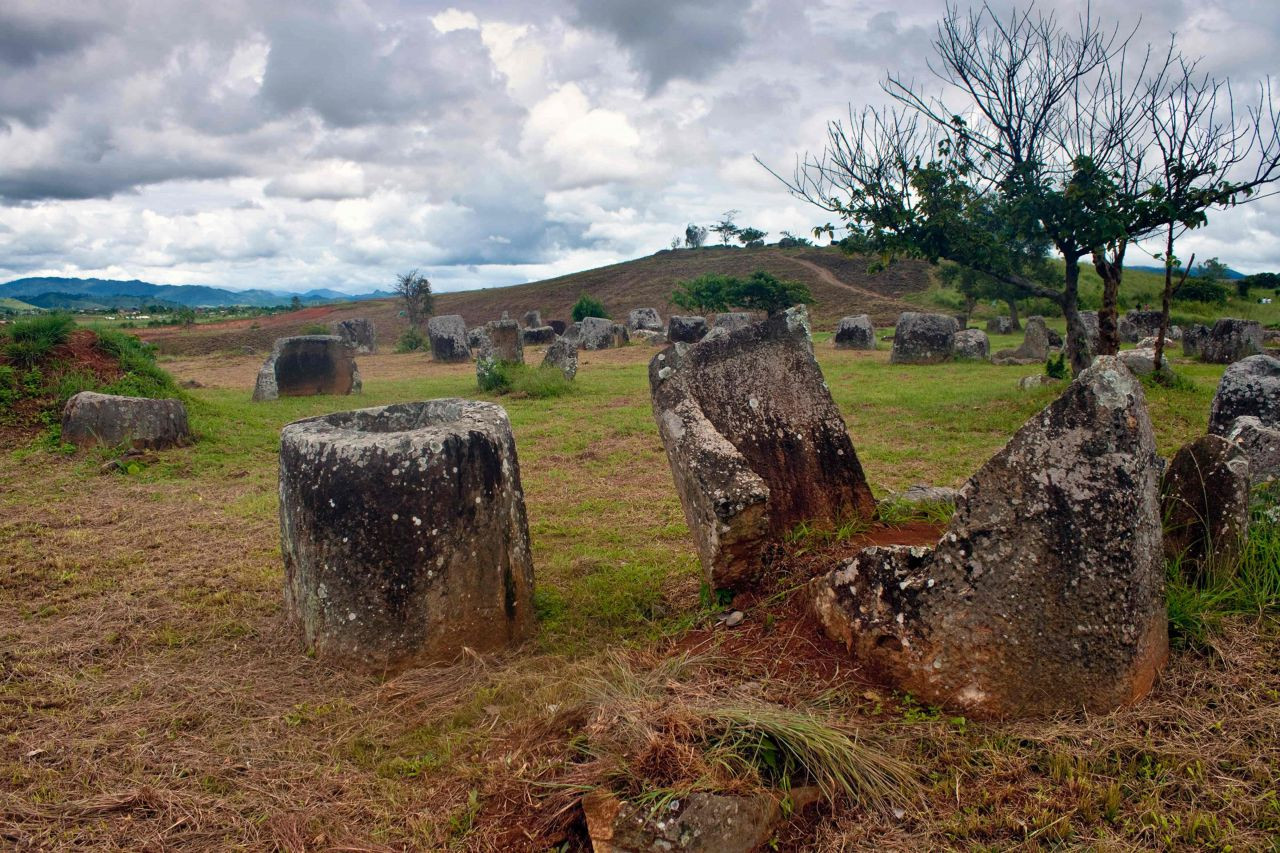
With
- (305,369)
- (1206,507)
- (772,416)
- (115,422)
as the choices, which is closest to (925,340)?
(305,369)

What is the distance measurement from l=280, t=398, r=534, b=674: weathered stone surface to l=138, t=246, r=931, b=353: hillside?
31.6 m

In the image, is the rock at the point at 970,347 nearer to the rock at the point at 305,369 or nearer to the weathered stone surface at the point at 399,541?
the rock at the point at 305,369

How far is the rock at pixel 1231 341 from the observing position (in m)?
17.7

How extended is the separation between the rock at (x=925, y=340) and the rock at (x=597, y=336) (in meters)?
10.8

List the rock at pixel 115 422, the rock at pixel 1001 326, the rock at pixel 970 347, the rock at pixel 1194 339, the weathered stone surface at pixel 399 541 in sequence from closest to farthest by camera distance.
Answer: the weathered stone surface at pixel 399 541 → the rock at pixel 115 422 → the rock at pixel 1194 339 → the rock at pixel 970 347 → the rock at pixel 1001 326

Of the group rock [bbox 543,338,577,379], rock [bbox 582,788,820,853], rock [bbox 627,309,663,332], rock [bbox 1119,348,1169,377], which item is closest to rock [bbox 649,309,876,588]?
rock [bbox 582,788,820,853]

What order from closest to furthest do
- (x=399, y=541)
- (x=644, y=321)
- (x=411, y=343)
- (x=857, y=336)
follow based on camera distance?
(x=399, y=541)
(x=857, y=336)
(x=411, y=343)
(x=644, y=321)

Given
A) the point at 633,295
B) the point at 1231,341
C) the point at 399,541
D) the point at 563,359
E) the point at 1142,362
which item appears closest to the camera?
the point at 399,541

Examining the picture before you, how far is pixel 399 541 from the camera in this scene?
4402mm

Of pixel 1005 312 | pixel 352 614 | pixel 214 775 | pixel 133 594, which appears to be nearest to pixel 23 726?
pixel 214 775

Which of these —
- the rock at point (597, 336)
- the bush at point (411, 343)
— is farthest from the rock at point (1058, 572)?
the bush at point (411, 343)

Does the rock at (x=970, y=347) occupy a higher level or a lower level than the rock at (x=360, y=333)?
lower

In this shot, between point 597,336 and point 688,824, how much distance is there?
26.3 m

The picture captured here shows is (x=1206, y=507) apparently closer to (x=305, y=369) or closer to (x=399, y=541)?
(x=399, y=541)
